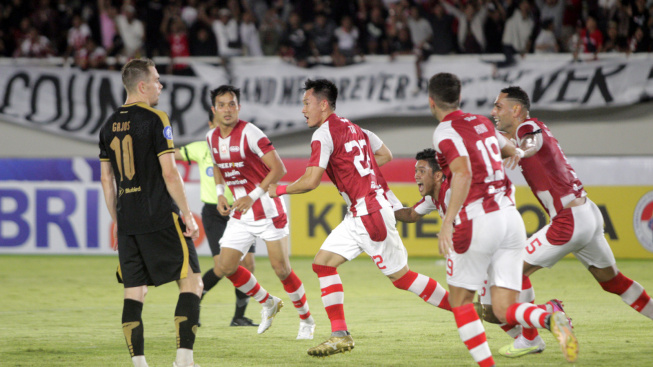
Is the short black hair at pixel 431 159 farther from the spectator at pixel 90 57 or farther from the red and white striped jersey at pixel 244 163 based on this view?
the spectator at pixel 90 57

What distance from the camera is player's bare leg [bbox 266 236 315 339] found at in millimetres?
7238

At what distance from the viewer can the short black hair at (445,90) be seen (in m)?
5.27

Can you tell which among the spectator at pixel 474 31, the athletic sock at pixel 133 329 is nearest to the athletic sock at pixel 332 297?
the athletic sock at pixel 133 329

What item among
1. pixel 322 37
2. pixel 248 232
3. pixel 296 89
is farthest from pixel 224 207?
pixel 322 37

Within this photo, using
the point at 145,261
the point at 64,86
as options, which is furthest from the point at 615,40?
the point at 145,261

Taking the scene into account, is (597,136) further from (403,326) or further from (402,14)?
(403,326)

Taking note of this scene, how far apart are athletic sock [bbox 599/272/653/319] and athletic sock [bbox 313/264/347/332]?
213cm

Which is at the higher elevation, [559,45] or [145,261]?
[559,45]

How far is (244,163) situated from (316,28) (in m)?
10.1

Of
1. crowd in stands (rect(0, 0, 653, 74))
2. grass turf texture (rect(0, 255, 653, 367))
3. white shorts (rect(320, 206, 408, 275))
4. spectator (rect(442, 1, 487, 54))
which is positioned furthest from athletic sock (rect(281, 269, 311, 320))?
spectator (rect(442, 1, 487, 54))

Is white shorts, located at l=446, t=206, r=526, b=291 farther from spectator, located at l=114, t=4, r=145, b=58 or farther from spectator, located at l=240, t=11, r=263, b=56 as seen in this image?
spectator, located at l=114, t=4, r=145, b=58

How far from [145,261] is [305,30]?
12245 millimetres

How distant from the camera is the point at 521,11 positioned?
→ 1619 cm

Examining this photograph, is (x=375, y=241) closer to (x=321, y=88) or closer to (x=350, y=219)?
(x=350, y=219)
